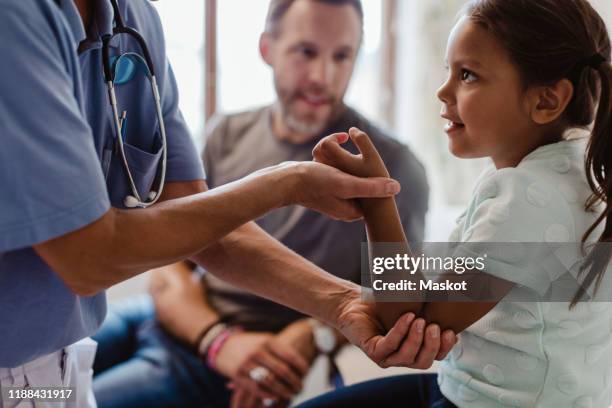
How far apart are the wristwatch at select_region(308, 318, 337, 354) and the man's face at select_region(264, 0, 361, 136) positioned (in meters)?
0.46

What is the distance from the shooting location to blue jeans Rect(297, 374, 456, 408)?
35.9 inches

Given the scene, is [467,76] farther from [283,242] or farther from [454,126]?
[283,242]

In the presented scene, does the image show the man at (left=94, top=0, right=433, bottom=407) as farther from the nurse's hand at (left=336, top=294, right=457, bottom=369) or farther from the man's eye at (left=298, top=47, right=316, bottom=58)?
the nurse's hand at (left=336, top=294, right=457, bottom=369)

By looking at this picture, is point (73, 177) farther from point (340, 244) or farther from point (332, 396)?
point (340, 244)

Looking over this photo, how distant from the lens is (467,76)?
0.85m

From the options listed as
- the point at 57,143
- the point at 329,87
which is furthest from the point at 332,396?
the point at 329,87

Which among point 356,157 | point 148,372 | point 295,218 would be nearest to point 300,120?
point 295,218

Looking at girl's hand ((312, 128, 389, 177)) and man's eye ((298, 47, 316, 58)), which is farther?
man's eye ((298, 47, 316, 58))

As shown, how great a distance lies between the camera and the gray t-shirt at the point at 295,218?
1.42 m

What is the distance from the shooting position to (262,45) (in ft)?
5.05

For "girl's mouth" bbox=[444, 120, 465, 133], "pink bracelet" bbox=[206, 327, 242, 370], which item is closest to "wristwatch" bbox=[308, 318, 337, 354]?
"pink bracelet" bbox=[206, 327, 242, 370]

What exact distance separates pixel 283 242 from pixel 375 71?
4.08ft

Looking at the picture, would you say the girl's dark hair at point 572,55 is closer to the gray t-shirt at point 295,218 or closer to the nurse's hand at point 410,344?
the nurse's hand at point 410,344

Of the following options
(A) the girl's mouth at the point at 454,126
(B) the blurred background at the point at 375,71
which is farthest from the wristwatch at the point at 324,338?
(A) the girl's mouth at the point at 454,126
